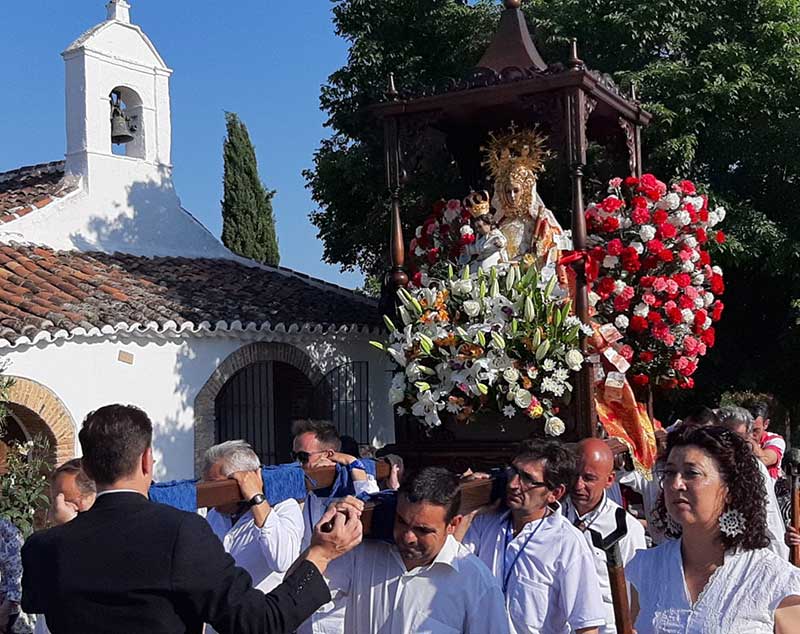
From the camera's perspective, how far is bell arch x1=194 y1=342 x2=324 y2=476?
10766 mm

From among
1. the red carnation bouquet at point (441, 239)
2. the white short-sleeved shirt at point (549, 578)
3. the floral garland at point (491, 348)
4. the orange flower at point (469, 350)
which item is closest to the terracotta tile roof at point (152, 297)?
the red carnation bouquet at point (441, 239)

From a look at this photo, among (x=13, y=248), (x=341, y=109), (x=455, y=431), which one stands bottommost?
(x=455, y=431)

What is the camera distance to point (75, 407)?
9594 millimetres

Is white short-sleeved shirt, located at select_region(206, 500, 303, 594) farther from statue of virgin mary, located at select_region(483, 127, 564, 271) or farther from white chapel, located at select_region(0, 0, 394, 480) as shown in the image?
white chapel, located at select_region(0, 0, 394, 480)

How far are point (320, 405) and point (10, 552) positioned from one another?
23.5ft

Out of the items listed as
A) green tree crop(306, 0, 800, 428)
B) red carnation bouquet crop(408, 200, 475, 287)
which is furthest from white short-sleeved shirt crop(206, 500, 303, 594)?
green tree crop(306, 0, 800, 428)

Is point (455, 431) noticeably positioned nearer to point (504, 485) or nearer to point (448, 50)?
point (504, 485)

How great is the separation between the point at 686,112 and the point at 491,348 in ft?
19.5

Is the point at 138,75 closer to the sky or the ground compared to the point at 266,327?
closer to the sky

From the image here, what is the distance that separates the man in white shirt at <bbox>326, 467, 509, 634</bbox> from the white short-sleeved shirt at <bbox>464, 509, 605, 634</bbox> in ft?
1.58

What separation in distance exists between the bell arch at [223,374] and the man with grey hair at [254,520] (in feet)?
20.7

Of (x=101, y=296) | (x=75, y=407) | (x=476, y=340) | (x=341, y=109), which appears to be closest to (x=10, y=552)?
(x=476, y=340)

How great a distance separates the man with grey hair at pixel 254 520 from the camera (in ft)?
12.9

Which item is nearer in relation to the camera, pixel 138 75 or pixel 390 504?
pixel 390 504
